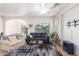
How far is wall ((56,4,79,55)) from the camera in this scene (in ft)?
10.0

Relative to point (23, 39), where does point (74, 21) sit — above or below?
above

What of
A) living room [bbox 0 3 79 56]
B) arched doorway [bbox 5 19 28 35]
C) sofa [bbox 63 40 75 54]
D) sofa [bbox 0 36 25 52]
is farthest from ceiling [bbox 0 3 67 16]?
sofa [bbox 63 40 75 54]

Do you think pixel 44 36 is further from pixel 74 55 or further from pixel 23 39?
pixel 74 55

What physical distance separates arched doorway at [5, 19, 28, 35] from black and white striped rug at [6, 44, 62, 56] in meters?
0.38

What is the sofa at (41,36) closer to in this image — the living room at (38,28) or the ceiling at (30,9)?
the living room at (38,28)

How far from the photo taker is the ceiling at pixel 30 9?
300 cm

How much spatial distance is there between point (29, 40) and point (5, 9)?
892mm

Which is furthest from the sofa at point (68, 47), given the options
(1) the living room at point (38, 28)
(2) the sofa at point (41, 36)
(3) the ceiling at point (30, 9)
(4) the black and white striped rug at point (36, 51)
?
(3) the ceiling at point (30, 9)

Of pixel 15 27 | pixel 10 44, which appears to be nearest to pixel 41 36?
pixel 15 27

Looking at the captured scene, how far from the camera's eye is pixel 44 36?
3145mm

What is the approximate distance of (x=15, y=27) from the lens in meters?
3.10

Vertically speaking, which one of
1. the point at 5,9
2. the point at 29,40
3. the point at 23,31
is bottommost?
the point at 29,40

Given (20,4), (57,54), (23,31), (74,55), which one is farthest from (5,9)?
(74,55)

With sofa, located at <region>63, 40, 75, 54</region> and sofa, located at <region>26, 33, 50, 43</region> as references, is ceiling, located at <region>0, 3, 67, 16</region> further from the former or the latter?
sofa, located at <region>63, 40, 75, 54</region>
